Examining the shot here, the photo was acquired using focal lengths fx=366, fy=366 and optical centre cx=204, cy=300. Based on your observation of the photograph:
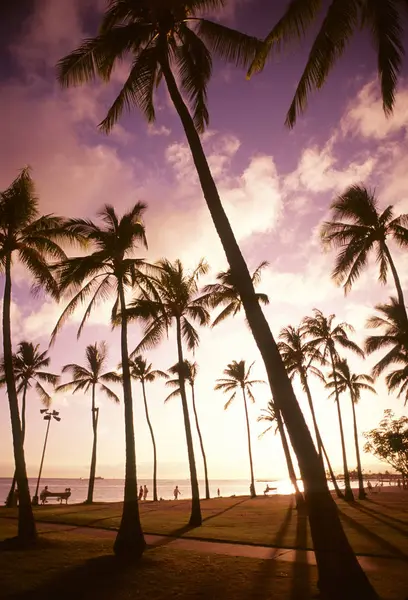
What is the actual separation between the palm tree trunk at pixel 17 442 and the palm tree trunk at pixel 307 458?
363 inches

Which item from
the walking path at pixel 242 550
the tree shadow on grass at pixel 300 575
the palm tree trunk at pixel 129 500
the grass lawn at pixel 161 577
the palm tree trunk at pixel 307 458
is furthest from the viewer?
the palm tree trunk at pixel 129 500

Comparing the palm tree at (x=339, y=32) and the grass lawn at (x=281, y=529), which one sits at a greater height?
the palm tree at (x=339, y=32)

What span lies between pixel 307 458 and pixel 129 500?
22.8ft

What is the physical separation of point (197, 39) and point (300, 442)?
10473 millimetres

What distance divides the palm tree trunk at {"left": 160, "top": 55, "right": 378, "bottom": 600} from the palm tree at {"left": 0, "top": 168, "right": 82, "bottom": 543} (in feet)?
28.8

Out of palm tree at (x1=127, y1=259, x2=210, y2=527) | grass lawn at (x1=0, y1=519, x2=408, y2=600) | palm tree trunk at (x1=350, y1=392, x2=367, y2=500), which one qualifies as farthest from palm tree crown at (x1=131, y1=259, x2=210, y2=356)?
palm tree trunk at (x1=350, y1=392, x2=367, y2=500)

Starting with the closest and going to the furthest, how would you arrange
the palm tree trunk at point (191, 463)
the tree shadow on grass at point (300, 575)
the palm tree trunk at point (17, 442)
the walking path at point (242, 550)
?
the tree shadow on grass at point (300, 575) → the walking path at point (242, 550) → the palm tree trunk at point (17, 442) → the palm tree trunk at point (191, 463)

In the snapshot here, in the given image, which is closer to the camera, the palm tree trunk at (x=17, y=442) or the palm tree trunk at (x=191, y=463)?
the palm tree trunk at (x=17, y=442)

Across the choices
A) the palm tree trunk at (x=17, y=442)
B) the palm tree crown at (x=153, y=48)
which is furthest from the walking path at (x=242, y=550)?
the palm tree crown at (x=153, y=48)

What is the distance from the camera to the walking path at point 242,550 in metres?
8.48

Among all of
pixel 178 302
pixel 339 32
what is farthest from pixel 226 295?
pixel 339 32

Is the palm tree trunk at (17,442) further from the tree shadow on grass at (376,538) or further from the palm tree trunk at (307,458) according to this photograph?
the tree shadow on grass at (376,538)

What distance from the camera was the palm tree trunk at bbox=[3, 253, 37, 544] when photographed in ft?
36.2

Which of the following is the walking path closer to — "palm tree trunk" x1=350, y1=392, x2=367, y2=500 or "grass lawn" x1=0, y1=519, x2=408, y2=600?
"grass lawn" x1=0, y1=519, x2=408, y2=600
